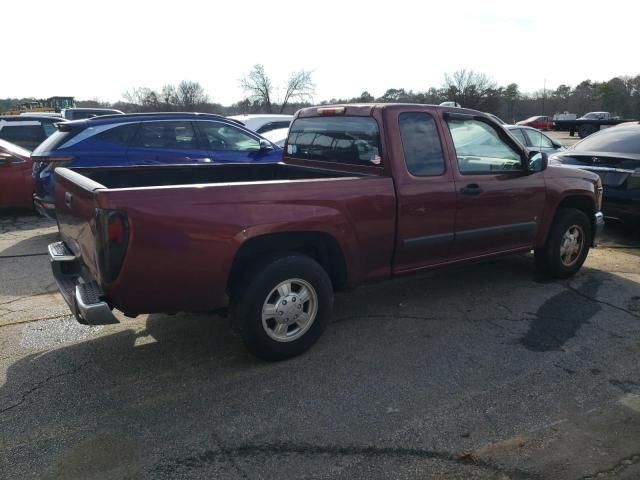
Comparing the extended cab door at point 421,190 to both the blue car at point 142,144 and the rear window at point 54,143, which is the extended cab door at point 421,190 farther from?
the rear window at point 54,143

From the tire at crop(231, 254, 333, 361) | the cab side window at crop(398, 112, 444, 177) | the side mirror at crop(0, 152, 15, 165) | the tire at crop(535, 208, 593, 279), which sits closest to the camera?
the tire at crop(231, 254, 333, 361)

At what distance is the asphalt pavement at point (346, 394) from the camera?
2.80 m

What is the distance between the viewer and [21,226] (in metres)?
8.69

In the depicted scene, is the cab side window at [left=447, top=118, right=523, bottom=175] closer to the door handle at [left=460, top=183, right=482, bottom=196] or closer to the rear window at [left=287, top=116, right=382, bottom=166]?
the door handle at [left=460, top=183, right=482, bottom=196]

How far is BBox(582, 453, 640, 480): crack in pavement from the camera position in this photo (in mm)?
2719

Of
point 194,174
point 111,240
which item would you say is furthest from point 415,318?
point 111,240

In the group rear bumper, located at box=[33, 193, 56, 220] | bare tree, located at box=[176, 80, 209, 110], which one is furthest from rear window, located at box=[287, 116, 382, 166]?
bare tree, located at box=[176, 80, 209, 110]

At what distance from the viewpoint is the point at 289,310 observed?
12.4 feet

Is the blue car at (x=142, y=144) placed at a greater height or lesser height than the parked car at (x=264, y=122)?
lesser

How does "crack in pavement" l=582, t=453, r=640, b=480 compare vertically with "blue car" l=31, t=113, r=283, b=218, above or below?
below

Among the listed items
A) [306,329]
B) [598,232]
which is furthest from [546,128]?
[306,329]

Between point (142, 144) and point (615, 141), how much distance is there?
7.07 meters

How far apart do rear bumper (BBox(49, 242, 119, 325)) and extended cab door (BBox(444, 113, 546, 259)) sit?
2.98 m

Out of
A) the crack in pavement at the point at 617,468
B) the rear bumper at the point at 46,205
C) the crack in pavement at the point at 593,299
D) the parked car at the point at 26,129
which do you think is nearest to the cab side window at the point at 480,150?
the crack in pavement at the point at 593,299
